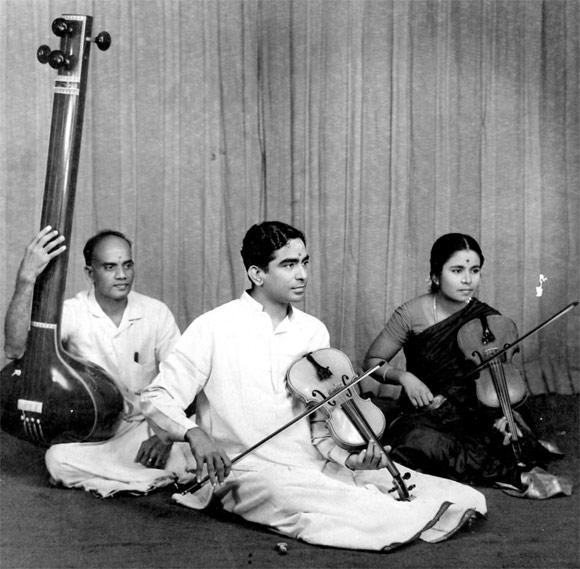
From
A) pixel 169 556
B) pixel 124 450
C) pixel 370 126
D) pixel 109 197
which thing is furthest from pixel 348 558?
pixel 370 126

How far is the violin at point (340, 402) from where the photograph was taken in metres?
2.38

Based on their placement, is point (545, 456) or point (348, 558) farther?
point (545, 456)

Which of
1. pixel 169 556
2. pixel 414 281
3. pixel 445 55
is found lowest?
pixel 169 556

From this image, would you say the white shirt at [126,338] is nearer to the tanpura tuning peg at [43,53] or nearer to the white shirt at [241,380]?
the white shirt at [241,380]

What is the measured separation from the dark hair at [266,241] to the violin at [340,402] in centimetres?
32

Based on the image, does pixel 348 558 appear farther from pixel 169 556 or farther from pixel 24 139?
pixel 24 139

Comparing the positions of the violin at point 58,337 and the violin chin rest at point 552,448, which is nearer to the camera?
the violin at point 58,337

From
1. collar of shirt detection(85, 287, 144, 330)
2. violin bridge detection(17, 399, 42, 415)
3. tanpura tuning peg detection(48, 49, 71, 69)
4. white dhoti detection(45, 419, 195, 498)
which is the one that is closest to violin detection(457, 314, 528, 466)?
white dhoti detection(45, 419, 195, 498)

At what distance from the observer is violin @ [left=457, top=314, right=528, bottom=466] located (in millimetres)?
2801

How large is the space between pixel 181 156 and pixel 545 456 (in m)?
2.26

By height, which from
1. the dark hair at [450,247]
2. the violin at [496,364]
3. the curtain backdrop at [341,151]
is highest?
the curtain backdrop at [341,151]

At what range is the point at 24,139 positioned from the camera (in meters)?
4.08

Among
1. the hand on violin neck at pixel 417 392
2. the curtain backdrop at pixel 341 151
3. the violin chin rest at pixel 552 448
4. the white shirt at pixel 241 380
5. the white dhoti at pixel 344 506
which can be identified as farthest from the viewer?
the curtain backdrop at pixel 341 151

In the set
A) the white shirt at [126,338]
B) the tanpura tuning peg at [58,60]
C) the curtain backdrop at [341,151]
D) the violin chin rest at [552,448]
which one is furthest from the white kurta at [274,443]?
the curtain backdrop at [341,151]
